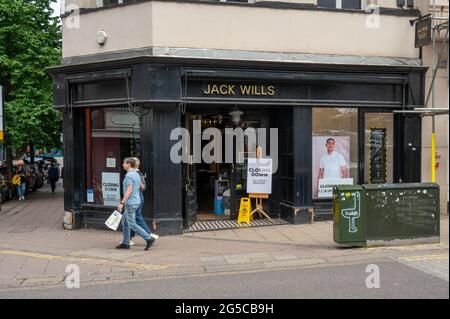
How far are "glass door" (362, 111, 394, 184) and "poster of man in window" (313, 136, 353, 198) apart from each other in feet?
1.63

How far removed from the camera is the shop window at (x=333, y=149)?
12.3 meters

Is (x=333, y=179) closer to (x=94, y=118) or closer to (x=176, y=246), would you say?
(x=176, y=246)

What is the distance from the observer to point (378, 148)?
12.7m

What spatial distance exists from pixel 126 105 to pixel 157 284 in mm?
5287

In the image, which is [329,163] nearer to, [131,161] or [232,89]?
[232,89]

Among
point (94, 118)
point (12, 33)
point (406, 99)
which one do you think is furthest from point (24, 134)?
point (406, 99)

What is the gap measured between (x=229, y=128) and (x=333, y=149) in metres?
2.66

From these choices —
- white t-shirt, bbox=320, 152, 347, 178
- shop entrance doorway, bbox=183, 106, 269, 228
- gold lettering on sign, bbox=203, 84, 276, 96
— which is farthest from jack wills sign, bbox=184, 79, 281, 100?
white t-shirt, bbox=320, 152, 347, 178

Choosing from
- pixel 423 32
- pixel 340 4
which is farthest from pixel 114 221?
pixel 423 32

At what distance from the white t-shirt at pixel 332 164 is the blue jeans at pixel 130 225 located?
16.5 ft

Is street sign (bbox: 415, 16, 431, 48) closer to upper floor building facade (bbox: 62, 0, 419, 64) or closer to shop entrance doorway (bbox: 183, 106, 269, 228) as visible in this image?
upper floor building facade (bbox: 62, 0, 419, 64)

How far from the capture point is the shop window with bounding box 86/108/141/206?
11812 millimetres

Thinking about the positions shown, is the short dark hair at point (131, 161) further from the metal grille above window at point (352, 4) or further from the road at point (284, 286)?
the metal grille above window at point (352, 4)
